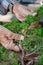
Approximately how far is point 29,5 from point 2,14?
16.5 inches

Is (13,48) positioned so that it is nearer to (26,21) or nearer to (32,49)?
(32,49)

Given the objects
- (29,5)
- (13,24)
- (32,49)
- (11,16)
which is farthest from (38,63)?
(29,5)

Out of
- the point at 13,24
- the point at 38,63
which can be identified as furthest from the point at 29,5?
the point at 38,63

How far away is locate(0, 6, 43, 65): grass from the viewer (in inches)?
126

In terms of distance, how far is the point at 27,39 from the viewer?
11.0 feet

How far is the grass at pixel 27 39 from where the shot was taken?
3.20m

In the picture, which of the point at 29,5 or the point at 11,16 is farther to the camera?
the point at 29,5

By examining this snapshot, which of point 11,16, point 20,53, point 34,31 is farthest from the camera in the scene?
point 11,16

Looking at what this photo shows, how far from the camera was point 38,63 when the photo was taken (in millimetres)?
3062

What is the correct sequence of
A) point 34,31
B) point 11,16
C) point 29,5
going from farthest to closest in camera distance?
point 29,5 → point 11,16 → point 34,31

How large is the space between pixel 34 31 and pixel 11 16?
618mm

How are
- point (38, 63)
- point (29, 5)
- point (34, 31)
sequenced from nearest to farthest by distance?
point (38, 63), point (34, 31), point (29, 5)

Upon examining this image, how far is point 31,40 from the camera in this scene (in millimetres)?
3346

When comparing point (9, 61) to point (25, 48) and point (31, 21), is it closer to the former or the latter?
point (25, 48)
